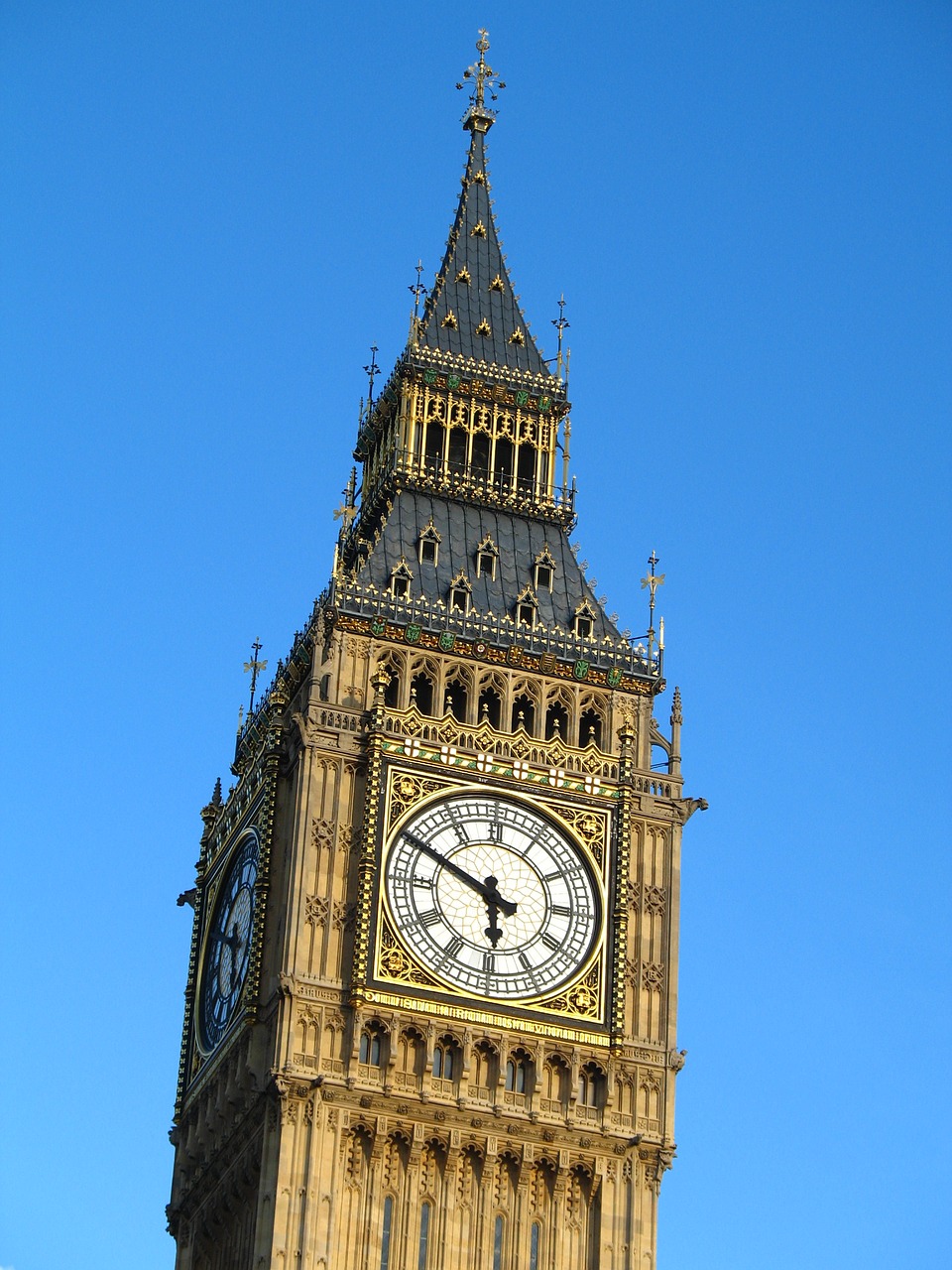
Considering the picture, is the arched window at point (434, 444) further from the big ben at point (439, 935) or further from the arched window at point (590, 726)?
the arched window at point (590, 726)

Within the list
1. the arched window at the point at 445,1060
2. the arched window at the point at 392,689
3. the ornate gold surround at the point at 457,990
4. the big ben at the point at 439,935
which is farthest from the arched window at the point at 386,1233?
the arched window at the point at 392,689

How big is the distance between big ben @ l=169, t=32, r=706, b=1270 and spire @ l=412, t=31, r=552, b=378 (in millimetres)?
4736

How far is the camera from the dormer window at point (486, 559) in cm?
7106

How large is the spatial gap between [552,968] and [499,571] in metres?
9.85

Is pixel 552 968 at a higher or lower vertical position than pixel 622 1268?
higher

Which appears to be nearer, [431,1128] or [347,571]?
[431,1128]

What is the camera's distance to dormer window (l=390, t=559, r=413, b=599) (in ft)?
228

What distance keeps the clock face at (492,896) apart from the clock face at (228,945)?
3379 mm

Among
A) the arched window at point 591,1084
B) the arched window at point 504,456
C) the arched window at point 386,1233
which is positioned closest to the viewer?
the arched window at point 386,1233

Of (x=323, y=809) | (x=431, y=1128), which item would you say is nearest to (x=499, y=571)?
(x=323, y=809)

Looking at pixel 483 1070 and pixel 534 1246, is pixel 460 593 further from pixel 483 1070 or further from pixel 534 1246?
pixel 534 1246

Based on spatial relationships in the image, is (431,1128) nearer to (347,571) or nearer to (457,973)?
(457,973)

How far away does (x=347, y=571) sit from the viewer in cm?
7012

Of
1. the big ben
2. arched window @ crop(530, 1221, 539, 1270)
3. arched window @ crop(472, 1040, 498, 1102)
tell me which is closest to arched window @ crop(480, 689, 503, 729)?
the big ben
